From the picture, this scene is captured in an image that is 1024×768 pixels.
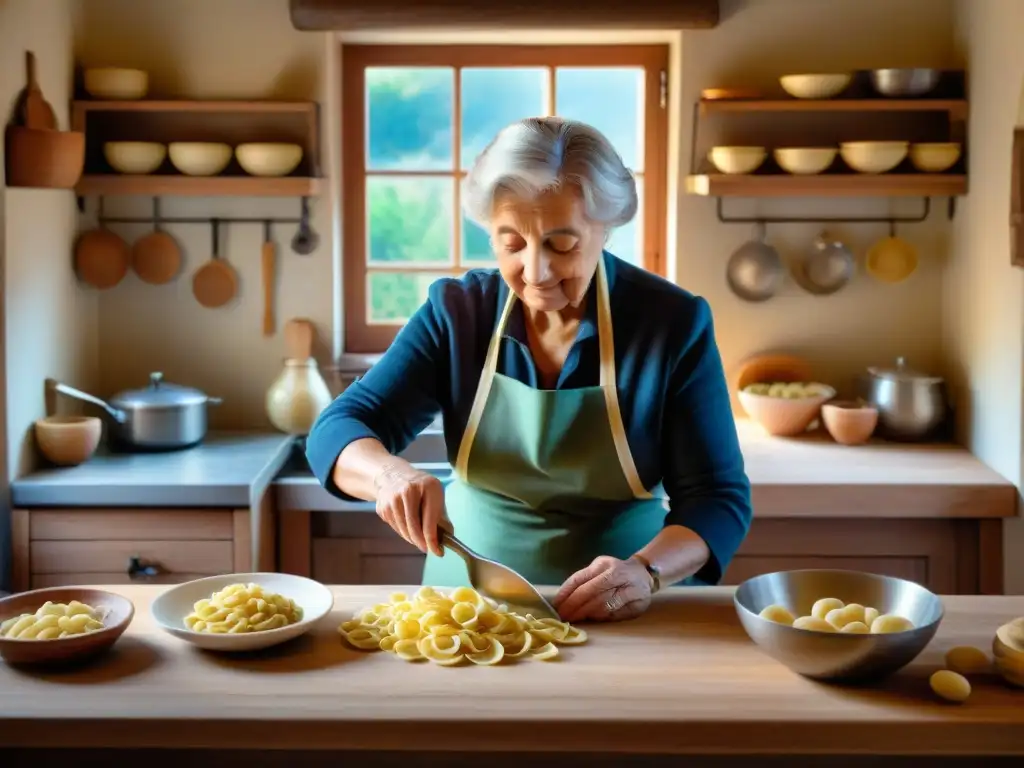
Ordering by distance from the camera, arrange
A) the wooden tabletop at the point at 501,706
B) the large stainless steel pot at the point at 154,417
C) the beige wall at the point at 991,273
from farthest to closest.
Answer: the large stainless steel pot at the point at 154,417 < the beige wall at the point at 991,273 < the wooden tabletop at the point at 501,706

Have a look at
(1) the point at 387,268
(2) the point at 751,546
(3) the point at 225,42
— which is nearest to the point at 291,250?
(1) the point at 387,268

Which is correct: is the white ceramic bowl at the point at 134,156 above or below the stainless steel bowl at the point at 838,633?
above

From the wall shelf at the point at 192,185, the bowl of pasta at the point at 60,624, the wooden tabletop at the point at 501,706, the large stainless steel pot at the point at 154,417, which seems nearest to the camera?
the wooden tabletop at the point at 501,706

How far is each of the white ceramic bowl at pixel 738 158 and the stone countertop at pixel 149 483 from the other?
1.41 meters

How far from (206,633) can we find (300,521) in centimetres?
157

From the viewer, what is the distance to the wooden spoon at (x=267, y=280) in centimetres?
366

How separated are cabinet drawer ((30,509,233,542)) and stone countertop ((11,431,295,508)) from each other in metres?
0.02

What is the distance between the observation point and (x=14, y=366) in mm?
3059

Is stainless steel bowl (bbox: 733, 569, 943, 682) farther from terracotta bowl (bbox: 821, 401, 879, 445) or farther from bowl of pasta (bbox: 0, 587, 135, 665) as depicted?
terracotta bowl (bbox: 821, 401, 879, 445)

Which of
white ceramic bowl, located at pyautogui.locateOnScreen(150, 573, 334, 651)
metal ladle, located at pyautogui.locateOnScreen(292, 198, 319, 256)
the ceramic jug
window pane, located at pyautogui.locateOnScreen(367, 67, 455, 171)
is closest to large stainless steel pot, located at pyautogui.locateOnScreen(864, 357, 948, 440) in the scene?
window pane, located at pyautogui.locateOnScreen(367, 67, 455, 171)

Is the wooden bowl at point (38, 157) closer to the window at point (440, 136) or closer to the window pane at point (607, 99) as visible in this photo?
the window at point (440, 136)

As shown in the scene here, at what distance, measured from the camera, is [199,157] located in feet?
11.3

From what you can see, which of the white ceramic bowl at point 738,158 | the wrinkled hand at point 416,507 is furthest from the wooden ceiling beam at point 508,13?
the wrinkled hand at point 416,507

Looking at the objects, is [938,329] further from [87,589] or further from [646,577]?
[87,589]
